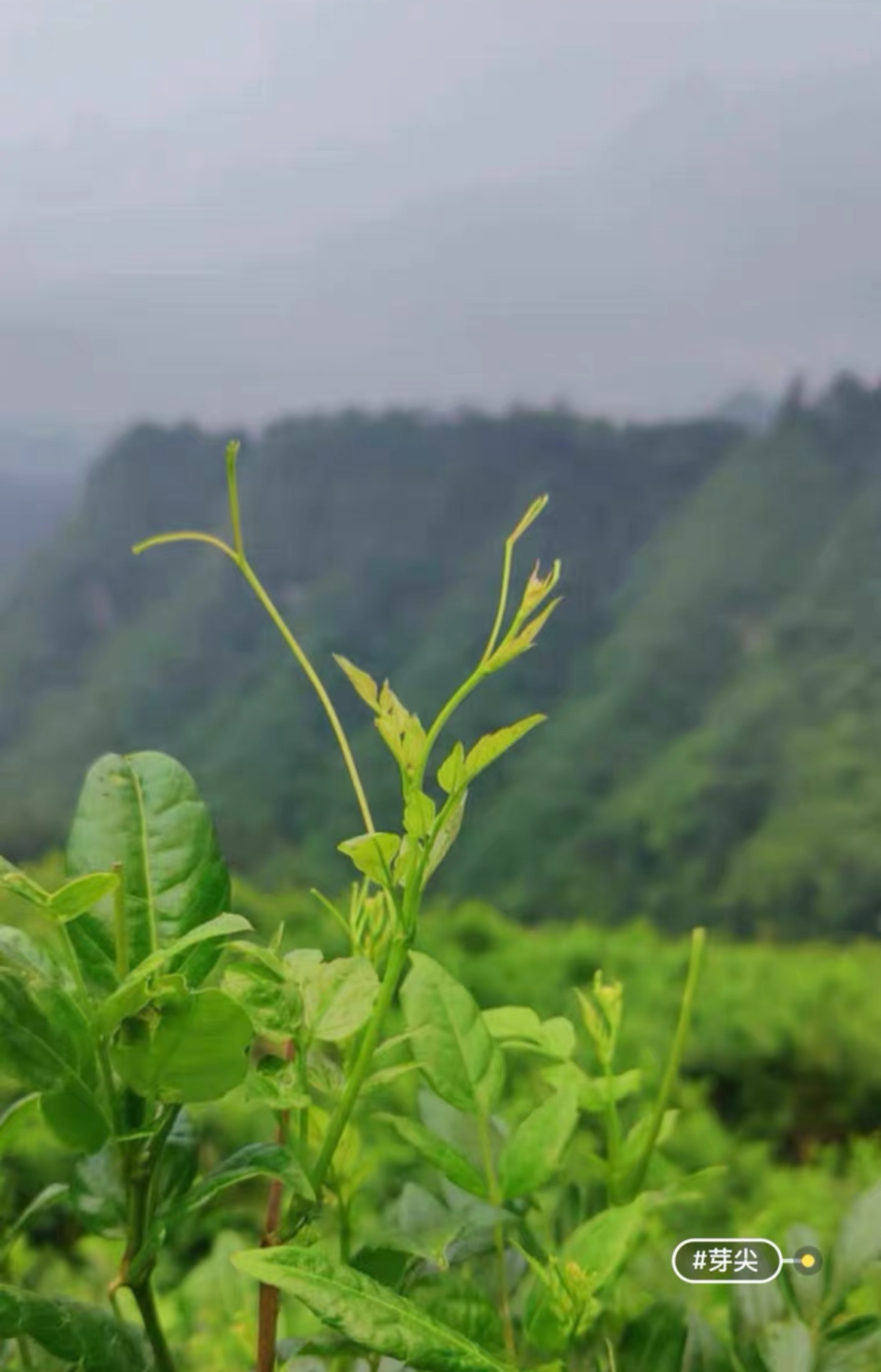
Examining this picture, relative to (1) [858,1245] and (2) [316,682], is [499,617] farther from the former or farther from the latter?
(1) [858,1245]

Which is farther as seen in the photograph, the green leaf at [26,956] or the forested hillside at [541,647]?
the forested hillside at [541,647]

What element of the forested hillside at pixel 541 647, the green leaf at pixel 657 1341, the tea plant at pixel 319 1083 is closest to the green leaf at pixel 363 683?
the tea plant at pixel 319 1083

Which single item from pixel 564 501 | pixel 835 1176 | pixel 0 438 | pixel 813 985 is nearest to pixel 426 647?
pixel 564 501

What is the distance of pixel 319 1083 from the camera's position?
186mm

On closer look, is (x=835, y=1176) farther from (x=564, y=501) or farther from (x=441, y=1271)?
(x=564, y=501)

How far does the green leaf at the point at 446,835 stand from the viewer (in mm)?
173

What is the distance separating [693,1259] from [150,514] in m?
3.87

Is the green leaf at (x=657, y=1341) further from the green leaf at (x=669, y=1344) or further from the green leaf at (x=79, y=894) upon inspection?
the green leaf at (x=79, y=894)

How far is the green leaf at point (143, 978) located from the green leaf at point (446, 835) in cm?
3

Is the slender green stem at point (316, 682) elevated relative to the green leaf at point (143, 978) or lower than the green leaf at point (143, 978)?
elevated

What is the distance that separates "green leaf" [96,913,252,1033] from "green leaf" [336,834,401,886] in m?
0.02

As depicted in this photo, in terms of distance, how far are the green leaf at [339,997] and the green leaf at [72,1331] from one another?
0.05 meters

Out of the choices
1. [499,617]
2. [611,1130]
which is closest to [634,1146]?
[611,1130]

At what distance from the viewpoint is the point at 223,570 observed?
3.51 m
